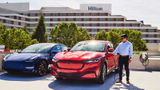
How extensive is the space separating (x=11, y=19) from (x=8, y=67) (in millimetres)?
74251

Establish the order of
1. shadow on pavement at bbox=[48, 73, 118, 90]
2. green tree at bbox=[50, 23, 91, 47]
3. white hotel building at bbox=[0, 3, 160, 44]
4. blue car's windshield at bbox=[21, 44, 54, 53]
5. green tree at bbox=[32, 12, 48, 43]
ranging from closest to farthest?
shadow on pavement at bbox=[48, 73, 118, 90]
blue car's windshield at bbox=[21, 44, 54, 53]
green tree at bbox=[50, 23, 91, 47]
green tree at bbox=[32, 12, 48, 43]
white hotel building at bbox=[0, 3, 160, 44]

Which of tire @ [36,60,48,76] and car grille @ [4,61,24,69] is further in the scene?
tire @ [36,60,48,76]

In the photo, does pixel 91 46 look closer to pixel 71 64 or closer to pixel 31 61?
pixel 71 64

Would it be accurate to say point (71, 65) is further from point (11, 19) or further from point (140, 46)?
point (11, 19)

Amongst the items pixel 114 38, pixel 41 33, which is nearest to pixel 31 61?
pixel 114 38

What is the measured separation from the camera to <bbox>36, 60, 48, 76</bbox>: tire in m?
8.00

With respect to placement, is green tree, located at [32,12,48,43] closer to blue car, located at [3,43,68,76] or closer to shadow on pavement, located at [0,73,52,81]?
blue car, located at [3,43,68,76]

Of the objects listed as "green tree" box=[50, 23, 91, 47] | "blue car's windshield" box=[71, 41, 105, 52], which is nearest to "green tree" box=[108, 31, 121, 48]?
"green tree" box=[50, 23, 91, 47]

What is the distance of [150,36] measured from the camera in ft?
277

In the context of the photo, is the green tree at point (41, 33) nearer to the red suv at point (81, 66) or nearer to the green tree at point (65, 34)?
the green tree at point (65, 34)

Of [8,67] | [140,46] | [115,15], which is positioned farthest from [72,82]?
[115,15]

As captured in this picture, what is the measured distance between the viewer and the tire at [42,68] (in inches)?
315

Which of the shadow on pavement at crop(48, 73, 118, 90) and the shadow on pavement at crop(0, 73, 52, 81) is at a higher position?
the shadow on pavement at crop(48, 73, 118, 90)

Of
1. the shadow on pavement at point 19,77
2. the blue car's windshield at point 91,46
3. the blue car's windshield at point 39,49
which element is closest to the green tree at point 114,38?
the blue car's windshield at point 39,49
